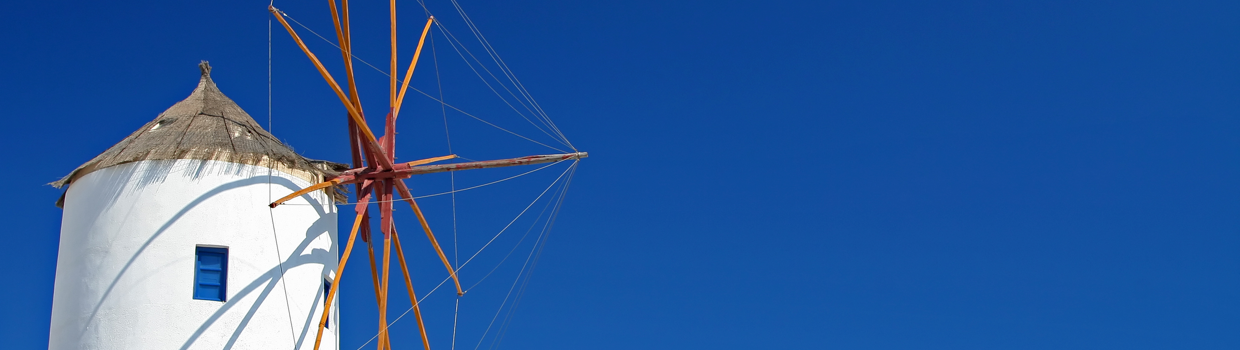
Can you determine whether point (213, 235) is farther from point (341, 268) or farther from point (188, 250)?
point (341, 268)

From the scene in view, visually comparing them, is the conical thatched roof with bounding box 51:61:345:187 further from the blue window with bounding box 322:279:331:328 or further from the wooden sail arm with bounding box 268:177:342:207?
the blue window with bounding box 322:279:331:328

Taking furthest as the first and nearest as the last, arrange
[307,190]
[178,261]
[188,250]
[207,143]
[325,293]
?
[325,293] → [207,143] → [307,190] → [188,250] → [178,261]

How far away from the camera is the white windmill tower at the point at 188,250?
15.1 meters

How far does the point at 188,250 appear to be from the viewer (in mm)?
15414

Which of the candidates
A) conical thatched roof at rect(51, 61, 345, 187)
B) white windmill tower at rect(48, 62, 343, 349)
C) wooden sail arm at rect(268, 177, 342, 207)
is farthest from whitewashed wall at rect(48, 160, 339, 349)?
wooden sail arm at rect(268, 177, 342, 207)

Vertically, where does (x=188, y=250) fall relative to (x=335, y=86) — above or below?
below

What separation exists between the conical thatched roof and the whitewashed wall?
141mm

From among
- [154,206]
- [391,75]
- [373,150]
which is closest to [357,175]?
[373,150]

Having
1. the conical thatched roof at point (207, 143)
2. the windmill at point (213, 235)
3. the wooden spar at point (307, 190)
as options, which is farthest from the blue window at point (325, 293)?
the conical thatched roof at point (207, 143)

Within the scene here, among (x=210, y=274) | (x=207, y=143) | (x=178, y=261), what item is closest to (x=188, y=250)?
(x=178, y=261)

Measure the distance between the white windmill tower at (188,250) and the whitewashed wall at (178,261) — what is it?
1 cm

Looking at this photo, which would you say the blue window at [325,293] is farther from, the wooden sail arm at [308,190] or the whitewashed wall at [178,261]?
the wooden sail arm at [308,190]

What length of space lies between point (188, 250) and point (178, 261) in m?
0.19

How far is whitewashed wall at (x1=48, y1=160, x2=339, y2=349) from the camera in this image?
593 inches
